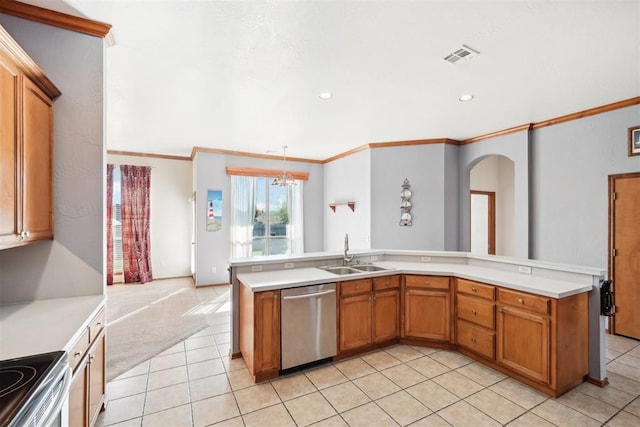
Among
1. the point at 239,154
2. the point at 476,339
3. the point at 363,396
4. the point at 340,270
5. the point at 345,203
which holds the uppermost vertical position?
the point at 239,154

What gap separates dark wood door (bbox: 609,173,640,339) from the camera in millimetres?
3439

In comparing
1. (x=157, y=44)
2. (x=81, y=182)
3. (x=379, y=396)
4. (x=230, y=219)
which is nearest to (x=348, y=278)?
(x=379, y=396)

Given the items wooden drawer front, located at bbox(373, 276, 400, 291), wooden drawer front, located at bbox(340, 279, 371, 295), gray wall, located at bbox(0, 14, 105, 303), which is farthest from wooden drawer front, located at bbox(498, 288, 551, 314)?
gray wall, located at bbox(0, 14, 105, 303)

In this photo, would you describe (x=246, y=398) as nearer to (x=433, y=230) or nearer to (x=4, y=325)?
(x=4, y=325)

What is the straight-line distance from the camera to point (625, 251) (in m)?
3.51

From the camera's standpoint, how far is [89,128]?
217 cm

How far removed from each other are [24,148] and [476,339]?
3.94 m

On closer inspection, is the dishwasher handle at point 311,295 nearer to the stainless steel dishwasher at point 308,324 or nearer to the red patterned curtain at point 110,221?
Result: the stainless steel dishwasher at point 308,324

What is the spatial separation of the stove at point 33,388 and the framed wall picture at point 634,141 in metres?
5.41

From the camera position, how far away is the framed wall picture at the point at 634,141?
3369 millimetres

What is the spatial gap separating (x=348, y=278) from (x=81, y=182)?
241cm

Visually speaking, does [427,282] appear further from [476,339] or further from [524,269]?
[524,269]

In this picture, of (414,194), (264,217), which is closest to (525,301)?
(414,194)

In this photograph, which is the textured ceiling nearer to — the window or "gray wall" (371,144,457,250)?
"gray wall" (371,144,457,250)
